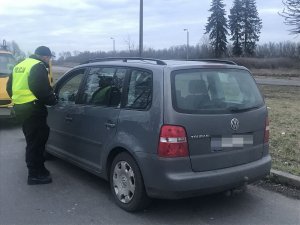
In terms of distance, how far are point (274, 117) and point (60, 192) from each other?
6.25 m

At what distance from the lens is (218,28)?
80.0m

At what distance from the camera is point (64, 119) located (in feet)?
20.4

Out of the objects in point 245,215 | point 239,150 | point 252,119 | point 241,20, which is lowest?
point 245,215

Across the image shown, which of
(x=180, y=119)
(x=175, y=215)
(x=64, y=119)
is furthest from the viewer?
(x=64, y=119)

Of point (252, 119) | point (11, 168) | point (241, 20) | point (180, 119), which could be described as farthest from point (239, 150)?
point (241, 20)

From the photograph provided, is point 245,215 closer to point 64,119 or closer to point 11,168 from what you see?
point 64,119

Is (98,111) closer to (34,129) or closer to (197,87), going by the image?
(34,129)

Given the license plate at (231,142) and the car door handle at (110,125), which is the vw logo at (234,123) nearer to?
the license plate at (231,142)

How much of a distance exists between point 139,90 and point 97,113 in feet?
2.53

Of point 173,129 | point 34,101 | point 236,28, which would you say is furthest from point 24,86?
point 236,28

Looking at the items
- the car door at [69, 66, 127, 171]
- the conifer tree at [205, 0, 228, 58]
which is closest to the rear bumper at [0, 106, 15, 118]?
the car door at [69, 66, 127, 171]

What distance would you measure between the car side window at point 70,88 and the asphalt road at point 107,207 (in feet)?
3.68

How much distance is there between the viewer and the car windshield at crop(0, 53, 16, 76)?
1123 centimetres

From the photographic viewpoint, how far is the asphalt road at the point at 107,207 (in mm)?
4699
